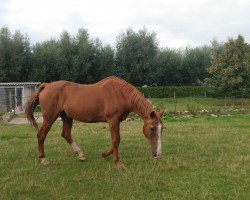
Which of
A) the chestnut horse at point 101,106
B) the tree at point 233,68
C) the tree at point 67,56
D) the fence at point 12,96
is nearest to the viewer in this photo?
the chestnut horse at point 101,106

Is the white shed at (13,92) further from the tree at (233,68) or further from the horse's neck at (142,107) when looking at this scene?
the horse's neck at (142,107)

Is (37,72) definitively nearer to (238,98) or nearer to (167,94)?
(167,94)

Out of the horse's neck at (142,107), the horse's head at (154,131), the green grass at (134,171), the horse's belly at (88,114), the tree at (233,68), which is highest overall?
the tree at (233,68)

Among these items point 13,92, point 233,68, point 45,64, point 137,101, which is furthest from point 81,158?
point 45,64

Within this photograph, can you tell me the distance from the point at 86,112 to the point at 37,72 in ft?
127

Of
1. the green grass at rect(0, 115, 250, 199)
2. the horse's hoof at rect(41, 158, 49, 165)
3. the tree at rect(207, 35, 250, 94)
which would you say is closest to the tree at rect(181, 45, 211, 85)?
the tree at rect(207, 35, 250, 94)

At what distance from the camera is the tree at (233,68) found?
37.8 metres

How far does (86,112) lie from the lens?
852 centimetres

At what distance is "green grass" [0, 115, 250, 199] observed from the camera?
6.02 meters

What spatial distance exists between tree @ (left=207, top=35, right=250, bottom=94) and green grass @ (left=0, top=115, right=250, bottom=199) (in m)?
27.3

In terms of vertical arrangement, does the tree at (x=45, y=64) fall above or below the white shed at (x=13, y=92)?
above

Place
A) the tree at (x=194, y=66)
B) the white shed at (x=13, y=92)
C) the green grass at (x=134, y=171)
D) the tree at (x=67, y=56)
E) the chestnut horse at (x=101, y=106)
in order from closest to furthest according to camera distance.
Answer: the green grass at (x=134, y=171) → the chestnut horse at (x=101, y=106) → the white shed at (x=13, y=92) → the tree at (x=67, y=56) → the tree at (x=194, y=66)

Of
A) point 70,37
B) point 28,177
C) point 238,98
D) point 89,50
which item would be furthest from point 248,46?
point 28,177

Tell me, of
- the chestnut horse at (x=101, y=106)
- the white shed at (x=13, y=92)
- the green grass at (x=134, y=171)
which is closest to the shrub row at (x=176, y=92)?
the white shed at (x=13, y=92)
